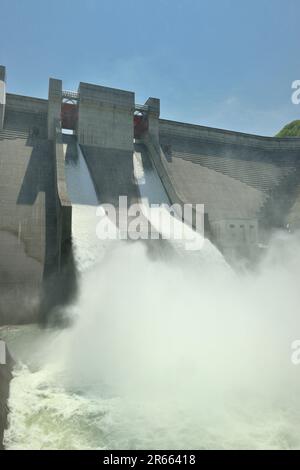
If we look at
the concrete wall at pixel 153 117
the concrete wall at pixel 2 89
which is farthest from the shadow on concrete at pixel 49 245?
the concrete wall at pixel 153 117

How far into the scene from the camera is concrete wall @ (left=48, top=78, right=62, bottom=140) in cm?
1891

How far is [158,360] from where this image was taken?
8.22 meters

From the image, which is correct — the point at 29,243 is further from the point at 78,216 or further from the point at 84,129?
the point at 84,129

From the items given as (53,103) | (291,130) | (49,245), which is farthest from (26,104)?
(291,130)

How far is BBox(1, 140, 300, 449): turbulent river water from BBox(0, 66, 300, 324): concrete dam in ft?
4.52

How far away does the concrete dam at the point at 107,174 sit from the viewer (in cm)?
1245

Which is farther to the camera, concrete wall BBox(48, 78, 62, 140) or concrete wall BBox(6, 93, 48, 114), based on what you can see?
concrete wall BBox(6, 93, 48, 114)

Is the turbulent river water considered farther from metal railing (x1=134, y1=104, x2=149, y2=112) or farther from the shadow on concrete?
metal railing (x1=134, y1=104, x2=149, y2=112)

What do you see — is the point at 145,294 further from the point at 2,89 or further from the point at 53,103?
the point at 2,89

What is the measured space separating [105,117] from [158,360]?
16.0 metres

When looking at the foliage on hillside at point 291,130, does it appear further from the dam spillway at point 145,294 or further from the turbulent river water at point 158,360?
the turbulent river water at point 158,360

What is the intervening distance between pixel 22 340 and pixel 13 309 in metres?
1.94

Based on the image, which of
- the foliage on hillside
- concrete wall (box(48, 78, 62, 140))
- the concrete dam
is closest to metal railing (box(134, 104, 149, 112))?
the concrete dam

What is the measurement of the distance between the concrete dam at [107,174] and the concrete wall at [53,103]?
55mm
